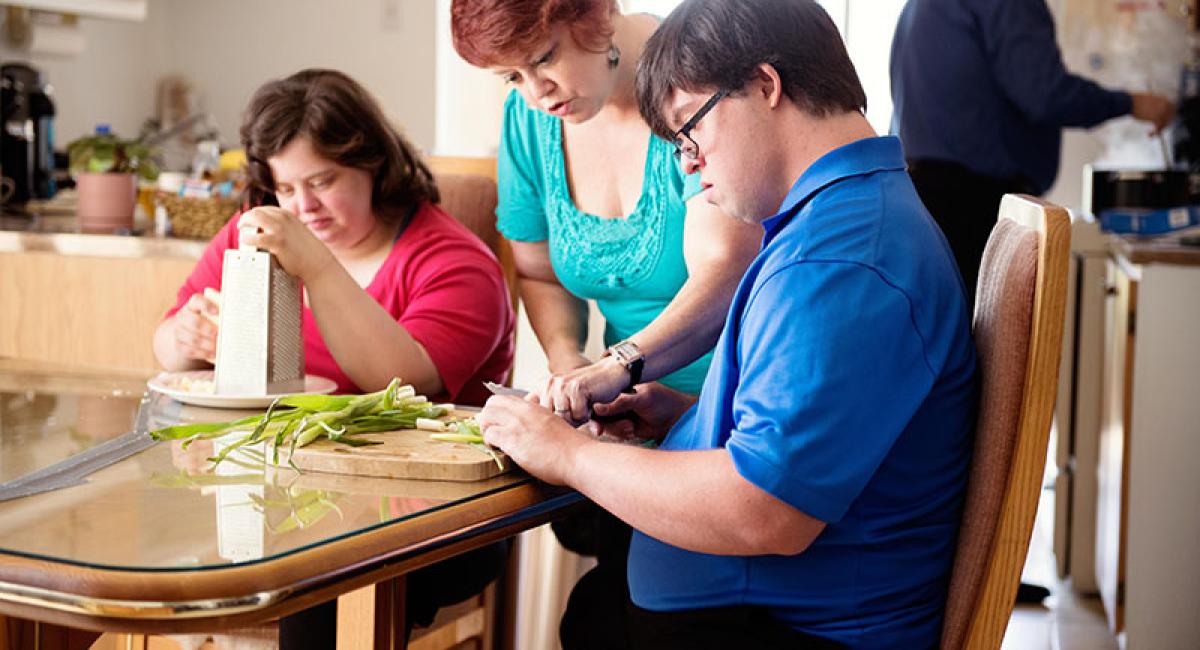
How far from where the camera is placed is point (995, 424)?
1215 millimetres

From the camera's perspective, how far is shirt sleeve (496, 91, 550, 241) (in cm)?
209

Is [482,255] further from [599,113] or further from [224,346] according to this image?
[224,346]

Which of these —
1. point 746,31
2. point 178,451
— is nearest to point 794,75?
point 746,31

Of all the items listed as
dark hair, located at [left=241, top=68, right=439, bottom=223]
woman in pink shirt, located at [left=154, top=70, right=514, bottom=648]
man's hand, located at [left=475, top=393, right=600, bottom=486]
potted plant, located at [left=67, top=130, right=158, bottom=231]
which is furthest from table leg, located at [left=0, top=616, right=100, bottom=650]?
potted plant, located at [left=67, top=130, right=158, bottom=231]

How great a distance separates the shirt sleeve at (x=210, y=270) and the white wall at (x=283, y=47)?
12.9 feet

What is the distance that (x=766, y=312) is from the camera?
1.15m

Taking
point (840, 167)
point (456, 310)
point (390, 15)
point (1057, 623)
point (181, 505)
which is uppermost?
point (390, 15)

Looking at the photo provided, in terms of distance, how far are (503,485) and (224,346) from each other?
21.5 inches

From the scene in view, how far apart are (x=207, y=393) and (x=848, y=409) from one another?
88 centimetres

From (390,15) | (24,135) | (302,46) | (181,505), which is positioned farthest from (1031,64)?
(302,46)

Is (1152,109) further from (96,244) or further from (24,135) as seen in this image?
(24,135)

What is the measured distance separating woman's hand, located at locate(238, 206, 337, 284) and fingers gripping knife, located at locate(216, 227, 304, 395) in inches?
0.4

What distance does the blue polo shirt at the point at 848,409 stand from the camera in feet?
3.61

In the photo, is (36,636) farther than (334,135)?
No
